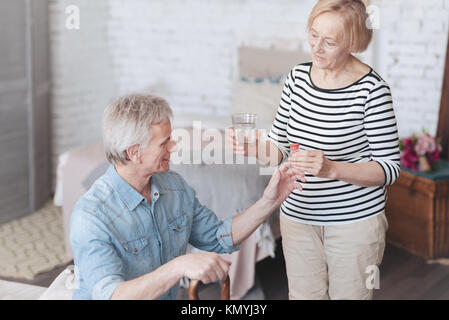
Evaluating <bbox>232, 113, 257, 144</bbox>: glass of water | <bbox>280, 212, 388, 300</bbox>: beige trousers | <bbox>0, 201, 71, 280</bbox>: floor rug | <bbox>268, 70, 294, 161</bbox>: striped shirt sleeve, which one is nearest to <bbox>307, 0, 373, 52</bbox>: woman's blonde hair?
<bbox>268, 70, 294, 161</bbox>: striped shirt sleeve

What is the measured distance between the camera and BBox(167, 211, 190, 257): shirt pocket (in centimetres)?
164

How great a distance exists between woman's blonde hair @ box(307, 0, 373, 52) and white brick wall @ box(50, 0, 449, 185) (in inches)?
93.7

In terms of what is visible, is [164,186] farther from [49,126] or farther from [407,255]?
[49,126]

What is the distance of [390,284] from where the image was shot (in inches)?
129

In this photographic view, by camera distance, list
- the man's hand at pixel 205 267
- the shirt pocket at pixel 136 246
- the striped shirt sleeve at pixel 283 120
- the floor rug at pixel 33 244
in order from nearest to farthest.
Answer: the man's hand at pixel 205 267, the shirt pocket at pixel 136 246, the striped shirt sleeve at pixel 283 120, the floor rug at pixel 33 244

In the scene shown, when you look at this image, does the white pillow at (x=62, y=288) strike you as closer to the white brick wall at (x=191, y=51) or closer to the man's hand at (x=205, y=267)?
the man's hand at (x=205, y=267)

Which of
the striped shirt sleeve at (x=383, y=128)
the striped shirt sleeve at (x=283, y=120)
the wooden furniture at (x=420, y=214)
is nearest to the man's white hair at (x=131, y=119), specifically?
the striped shirt sleeve at (x=283, y=120)

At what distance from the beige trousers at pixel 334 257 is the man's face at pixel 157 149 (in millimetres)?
497

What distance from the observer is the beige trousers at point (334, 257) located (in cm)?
177

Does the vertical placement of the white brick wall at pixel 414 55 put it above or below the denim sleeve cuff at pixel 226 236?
above

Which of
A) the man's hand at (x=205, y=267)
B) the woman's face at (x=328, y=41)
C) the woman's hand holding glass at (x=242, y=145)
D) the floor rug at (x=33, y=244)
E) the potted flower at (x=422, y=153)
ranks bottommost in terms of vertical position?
the floor rug at (x=33, y=244)

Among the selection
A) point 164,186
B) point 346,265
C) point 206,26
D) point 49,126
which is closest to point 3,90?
point 49,126

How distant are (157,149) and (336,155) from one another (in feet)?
1.77

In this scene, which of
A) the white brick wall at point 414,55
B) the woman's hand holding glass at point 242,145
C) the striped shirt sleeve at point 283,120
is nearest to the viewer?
the woman's hand holding glass at point 242,145
